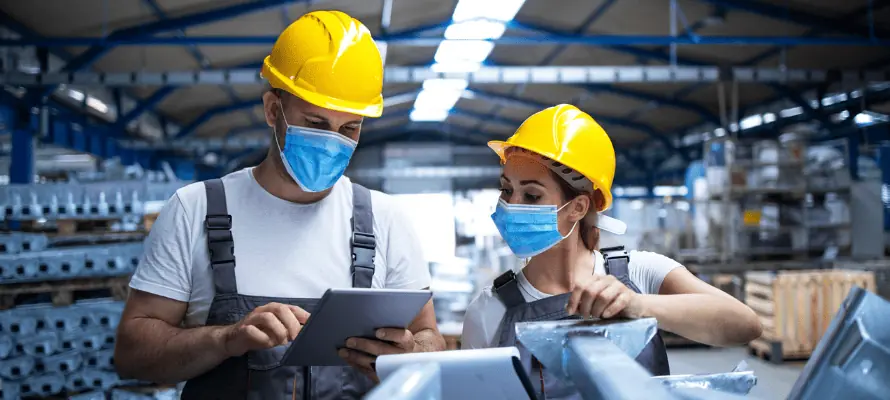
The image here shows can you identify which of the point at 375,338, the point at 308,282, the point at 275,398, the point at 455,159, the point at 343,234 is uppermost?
the point at 455,159

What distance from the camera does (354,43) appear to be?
2092mm

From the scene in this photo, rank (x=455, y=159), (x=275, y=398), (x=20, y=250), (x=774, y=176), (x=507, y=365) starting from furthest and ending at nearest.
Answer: (x=455, y=159) → (x=774, y=176) → (x=20, y=250) → (x=275, y=398) → (x=507, y=365)

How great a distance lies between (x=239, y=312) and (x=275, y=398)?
253 mm

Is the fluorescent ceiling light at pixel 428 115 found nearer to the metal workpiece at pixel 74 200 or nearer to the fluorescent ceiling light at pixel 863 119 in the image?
the fluorescent ceiling light at pixel 863 119

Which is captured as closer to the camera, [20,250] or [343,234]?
[343,234]

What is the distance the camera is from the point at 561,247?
249 cm

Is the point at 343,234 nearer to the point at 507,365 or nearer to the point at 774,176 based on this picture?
the point at 507,365

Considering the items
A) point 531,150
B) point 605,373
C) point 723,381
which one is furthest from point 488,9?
point 605,373

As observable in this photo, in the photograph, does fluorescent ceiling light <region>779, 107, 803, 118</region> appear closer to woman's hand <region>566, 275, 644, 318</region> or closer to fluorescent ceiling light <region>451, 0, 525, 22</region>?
fluorescent ceiling light <region>451, 0, 525, 22</region>

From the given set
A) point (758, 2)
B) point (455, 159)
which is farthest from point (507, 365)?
point (455, 159)

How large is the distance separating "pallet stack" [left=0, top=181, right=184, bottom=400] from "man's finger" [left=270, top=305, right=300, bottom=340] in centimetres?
507

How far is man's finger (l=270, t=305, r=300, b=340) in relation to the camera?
5.23 feet

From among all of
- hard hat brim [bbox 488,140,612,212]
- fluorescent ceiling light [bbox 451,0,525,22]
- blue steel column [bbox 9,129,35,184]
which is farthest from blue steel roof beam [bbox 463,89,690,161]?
hard hat brim [bbox 488,140,612,212]

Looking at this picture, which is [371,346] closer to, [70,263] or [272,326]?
[272,326]
